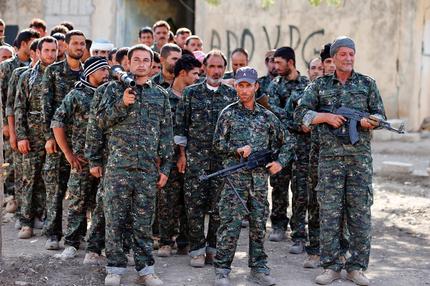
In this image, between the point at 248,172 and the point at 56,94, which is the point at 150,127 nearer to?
the point at 248,172

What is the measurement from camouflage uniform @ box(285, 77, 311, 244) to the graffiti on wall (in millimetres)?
8353

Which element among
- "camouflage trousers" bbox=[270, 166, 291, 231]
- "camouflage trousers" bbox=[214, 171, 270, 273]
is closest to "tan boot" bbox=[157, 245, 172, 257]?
"camouflage trousers" bbox=[214, 171, 270, 273]

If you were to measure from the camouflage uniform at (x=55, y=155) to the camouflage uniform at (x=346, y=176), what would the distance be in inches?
95.9

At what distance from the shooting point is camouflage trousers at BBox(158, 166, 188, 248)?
22.9 ft

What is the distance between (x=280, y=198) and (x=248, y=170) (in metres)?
1.88

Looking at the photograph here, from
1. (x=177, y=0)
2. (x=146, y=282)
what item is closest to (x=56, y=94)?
(x=146, y=282)

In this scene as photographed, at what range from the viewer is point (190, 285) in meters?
6.22

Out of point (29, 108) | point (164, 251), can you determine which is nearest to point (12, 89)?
point (29, 108)

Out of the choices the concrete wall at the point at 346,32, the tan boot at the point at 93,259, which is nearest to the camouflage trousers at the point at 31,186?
the tan boot at the point at 93,259

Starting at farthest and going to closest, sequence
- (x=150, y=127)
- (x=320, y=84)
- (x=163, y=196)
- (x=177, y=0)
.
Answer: (x=177, y=0), (x=163, y=196), (x=320, y=84), (x=150, y=127)

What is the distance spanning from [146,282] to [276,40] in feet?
34.3

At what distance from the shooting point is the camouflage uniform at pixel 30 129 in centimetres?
762

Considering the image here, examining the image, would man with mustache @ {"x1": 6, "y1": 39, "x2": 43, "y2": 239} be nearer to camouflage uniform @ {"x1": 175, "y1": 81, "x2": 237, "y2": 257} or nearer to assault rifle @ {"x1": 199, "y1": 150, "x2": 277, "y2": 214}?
camouflage uniform @ {"x1": 175, "y1": 81, "x2": 237, "y2": 257}

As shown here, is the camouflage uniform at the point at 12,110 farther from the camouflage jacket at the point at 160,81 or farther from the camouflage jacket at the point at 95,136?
the camouflage jacket at the point at 95,136
